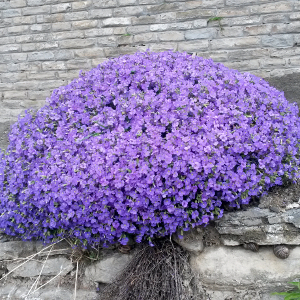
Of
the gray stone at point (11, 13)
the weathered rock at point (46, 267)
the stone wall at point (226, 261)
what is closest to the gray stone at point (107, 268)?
the stone wall at point (226, 261)

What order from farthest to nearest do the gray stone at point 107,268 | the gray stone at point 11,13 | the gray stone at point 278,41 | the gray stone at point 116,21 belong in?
the gray stone at point 11,13 < the gray stone at point 116,21 < the gray stone at point 278,41 < the gray stone at point 107,268

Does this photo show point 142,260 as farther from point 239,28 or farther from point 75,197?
point 239,28

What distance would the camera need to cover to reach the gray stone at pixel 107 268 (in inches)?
89.7

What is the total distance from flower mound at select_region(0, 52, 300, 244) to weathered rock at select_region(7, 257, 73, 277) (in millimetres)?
217

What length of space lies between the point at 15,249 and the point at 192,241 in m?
1.40

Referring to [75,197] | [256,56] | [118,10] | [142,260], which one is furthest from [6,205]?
[256,56]

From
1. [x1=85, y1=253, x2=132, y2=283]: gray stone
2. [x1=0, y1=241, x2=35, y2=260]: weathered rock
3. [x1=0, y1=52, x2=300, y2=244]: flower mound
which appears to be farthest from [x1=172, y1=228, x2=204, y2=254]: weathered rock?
[x1=0, y1=241, x2=35, y2=260]: weathered rock

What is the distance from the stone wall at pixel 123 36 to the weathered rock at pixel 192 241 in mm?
2239

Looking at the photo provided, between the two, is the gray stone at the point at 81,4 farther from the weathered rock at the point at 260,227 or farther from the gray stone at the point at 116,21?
the weathered rock at the point at 260,227

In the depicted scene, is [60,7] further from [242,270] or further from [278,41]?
[242,270]

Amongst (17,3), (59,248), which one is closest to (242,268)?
(59,248)

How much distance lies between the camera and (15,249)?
98.4 inches

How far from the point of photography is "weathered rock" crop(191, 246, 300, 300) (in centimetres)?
209

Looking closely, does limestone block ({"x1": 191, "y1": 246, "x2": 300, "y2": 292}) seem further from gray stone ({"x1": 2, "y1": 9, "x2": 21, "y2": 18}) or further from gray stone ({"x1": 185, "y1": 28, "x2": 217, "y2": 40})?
gray stone ({"x1": 2, "y1": 9, "x2": 21, "y2": 18})
